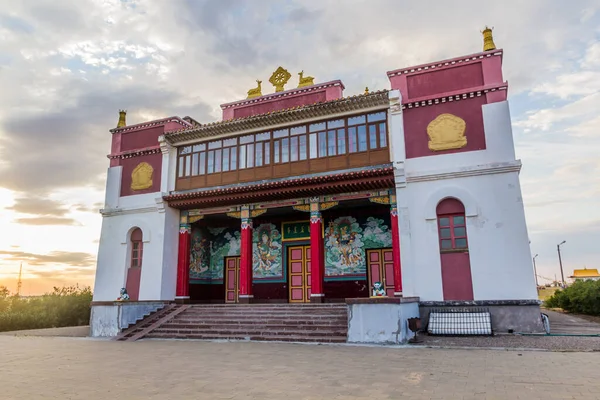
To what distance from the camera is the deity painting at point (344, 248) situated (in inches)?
672

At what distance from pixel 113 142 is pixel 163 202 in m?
4.59

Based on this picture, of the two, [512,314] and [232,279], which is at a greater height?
[232,279]

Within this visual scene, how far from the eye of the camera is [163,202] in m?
17.8

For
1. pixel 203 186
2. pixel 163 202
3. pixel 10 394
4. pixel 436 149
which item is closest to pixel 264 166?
pixel 203 186

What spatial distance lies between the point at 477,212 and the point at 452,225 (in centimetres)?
87

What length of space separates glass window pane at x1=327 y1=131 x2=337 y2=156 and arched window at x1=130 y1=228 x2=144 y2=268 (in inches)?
347

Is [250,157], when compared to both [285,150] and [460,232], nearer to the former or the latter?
[285,150]

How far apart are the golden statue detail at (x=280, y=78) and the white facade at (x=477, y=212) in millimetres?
5579

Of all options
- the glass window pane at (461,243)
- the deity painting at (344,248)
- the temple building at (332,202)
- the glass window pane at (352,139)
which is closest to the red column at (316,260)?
the temple building at (332,202)

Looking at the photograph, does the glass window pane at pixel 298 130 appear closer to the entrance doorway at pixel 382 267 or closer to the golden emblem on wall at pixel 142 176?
the entrance doorway at pixel 382 267

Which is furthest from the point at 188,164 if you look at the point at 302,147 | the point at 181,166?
the point at 302,147

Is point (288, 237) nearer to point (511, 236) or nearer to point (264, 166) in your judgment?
point (264, 166)

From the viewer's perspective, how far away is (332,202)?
15828 mm

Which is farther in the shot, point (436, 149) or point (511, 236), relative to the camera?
point (436, 149)
